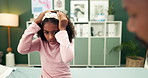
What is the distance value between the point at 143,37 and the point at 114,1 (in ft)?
10.4

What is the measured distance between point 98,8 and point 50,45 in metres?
2.41

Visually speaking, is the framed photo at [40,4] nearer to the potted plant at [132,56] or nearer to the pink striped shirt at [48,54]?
the potted plant at [132,56]

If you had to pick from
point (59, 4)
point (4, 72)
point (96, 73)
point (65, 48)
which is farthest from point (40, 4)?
point (65, 48)

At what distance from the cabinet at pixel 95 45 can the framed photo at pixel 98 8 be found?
0.81 ft

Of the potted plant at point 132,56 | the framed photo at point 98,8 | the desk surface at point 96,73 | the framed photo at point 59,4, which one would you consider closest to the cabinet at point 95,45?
the potted plant at point 132,56

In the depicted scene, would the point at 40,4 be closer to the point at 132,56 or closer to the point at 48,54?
the point at 132,56

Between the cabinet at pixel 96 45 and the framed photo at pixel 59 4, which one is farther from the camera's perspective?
the framed photo at pixel 59 4

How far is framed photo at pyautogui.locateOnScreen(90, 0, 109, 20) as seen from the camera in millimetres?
3039

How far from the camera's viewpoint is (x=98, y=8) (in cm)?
306

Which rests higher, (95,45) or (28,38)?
(28,38)

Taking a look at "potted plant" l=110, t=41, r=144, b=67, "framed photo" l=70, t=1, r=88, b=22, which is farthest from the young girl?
"framed photo" l=70, t=1, r=88, b=22

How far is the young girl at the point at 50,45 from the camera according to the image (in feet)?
2.48

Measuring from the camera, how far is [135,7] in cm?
14

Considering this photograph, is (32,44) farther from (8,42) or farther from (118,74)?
(8,42)
